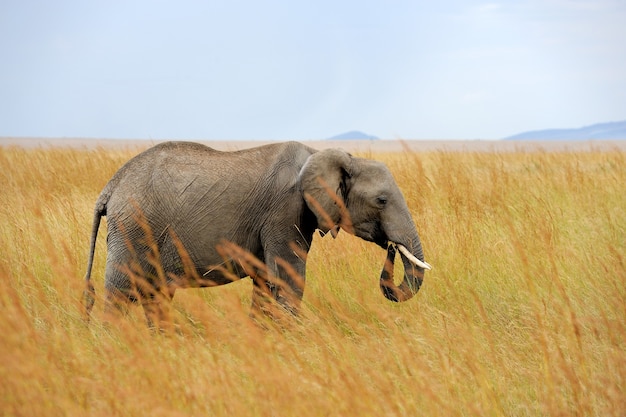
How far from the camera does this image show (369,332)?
476 centimetres

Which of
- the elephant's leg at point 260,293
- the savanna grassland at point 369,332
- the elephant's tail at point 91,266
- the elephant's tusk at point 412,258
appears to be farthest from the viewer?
the elephant's leg at point 260,293

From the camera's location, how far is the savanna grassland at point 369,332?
9.68 ft

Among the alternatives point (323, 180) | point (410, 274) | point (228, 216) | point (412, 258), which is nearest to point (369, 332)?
point (410, 274)

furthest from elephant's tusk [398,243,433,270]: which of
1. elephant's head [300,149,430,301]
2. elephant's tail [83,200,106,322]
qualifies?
elephant's tail [83,200,106,322]

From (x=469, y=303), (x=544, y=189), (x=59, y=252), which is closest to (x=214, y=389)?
(x=469, y=303)

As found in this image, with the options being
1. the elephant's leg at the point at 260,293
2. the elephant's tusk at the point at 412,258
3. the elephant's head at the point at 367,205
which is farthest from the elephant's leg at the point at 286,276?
the elephant's tusk at the point at 412,258

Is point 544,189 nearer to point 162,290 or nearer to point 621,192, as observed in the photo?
point 621,192

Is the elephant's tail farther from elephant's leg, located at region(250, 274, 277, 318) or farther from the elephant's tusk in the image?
the elephant's tusk

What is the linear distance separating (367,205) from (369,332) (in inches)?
29.9

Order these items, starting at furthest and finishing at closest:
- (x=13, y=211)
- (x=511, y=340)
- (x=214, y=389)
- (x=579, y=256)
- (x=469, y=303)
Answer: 1. (x=13, y=211)
2. (x=579, y=256)
3. (x=469, y=303)
4. (x=511, y=340)
5. (x=214, y=389)

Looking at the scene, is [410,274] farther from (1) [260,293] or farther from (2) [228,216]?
(2) [228,216]

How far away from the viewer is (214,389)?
2.98 meters

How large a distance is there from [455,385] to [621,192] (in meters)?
5.66

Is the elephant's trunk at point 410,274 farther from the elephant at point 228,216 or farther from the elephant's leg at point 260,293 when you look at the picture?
the elephant's leg at point 260,293
